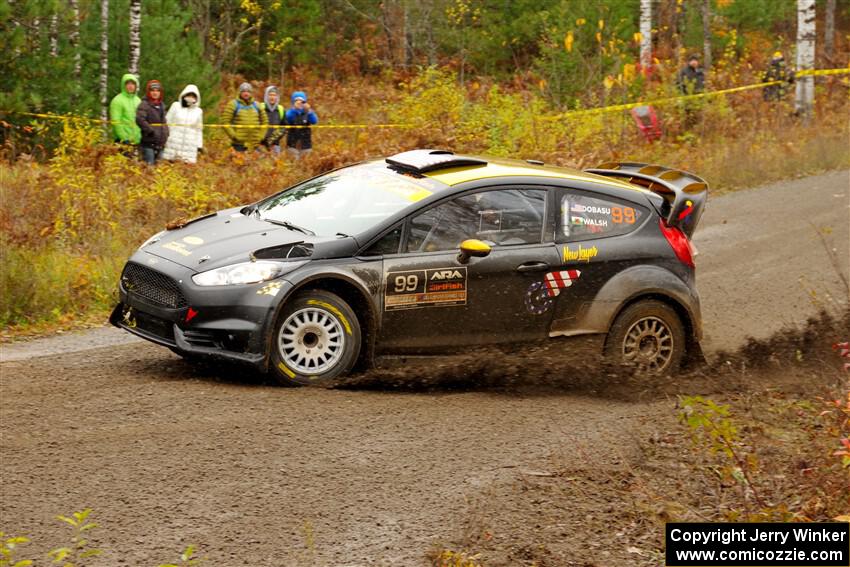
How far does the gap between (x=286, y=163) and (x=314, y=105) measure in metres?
13.1

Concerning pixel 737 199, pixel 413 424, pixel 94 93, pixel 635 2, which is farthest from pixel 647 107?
pixel 635 2

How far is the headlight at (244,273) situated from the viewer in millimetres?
8133

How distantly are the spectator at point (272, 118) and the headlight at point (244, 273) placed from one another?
10689 millimetres

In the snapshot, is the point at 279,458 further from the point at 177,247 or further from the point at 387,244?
Result: the point at 177,247

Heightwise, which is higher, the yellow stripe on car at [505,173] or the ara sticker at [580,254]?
the yellow stripe on car at [505,173]

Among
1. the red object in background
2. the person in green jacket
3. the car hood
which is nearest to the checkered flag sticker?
the car hood

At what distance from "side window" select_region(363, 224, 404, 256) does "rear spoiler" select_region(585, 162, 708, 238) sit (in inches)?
97.2

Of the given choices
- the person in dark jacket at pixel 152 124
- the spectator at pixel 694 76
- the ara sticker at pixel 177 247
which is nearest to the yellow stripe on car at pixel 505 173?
the ara sticker at pixel 177 247

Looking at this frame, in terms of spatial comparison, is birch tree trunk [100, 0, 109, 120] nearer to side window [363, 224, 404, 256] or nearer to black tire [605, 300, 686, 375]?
side window [363, 224, 404, 256]

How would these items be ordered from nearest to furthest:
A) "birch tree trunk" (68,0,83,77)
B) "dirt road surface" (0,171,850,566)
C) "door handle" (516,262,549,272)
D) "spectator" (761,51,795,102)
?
"dirt road surface" (0,171,850,566)
"door handle" (516,262,549,272)
"birch tree trunk" (68,0,83,77)
"spectator" (761,51,795,102)

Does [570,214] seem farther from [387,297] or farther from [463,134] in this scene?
[463,134]

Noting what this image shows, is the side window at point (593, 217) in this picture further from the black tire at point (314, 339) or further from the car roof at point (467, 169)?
the black tire at point (314, 339)

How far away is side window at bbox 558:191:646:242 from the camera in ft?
30.3

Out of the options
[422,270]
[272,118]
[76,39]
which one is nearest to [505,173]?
[422,270]
